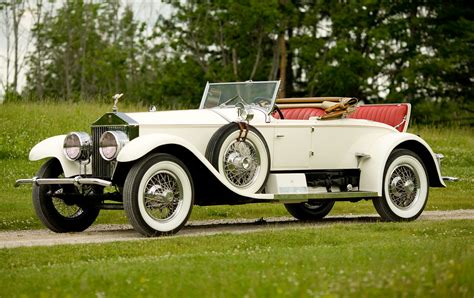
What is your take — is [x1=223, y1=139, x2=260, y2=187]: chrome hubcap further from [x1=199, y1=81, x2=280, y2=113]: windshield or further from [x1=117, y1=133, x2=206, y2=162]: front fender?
[x1=199, y1=81, x2=280, y2=113]: windshield

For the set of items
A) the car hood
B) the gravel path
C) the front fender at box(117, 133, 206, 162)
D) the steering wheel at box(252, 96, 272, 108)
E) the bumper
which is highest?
the steering wheel at box(252, 96, 272, 108)

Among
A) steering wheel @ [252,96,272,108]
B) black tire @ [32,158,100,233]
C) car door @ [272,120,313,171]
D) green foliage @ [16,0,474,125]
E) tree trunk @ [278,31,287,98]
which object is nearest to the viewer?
black tire @ [32,158,100,233]

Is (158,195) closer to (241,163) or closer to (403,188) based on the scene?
(241,163)

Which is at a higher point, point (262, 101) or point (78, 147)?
point (262, 101)

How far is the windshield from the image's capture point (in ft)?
43.3

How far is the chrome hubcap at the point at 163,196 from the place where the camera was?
11344 millimetres

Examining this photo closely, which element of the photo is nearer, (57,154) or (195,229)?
(57,154)

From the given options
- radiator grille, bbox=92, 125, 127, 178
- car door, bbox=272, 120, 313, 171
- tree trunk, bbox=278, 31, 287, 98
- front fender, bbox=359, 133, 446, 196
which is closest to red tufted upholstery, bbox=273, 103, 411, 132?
front fender, bbox=359, 133, 446, 196

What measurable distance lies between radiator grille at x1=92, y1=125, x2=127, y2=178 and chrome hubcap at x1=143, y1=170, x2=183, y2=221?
608 mm

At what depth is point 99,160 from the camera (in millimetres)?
11898

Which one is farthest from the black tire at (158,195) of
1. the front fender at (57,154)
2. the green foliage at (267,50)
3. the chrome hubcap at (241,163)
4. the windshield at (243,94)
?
the green foliage at (267,50)

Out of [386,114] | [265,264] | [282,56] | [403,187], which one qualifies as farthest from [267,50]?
[265,264]

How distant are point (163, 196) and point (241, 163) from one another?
4.03 ft

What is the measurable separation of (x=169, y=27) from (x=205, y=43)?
169 cm
